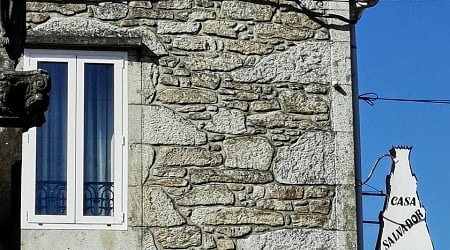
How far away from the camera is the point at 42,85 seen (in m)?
3.87

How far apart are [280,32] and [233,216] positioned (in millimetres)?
1542

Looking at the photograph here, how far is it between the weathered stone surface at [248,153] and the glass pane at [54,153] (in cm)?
124

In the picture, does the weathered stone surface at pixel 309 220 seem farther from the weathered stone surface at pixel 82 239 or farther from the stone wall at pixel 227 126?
the weathered stone surface at pixel 82 239

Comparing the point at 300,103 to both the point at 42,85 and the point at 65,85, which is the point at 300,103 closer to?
the point at 65,85

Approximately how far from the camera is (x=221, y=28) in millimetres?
8406

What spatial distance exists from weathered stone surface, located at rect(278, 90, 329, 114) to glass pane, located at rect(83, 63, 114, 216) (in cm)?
134

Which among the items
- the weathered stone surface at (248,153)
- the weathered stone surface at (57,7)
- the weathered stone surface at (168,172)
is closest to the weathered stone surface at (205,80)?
the weathered stone surface at (248,153)

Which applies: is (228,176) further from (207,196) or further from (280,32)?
(280,32)

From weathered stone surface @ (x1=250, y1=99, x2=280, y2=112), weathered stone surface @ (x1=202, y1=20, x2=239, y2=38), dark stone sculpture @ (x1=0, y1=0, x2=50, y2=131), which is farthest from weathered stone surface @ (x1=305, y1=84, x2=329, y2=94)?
dark stone sculpture @ (x1=0, y1=0, x2=50, y2=131)

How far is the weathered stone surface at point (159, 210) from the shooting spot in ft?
26.0

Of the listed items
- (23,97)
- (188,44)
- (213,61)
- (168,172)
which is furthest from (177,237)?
(23,97)

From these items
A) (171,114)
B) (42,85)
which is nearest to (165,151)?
(171,114)

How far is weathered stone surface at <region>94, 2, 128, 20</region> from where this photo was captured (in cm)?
827

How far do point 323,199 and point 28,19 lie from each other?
264 centimetres
